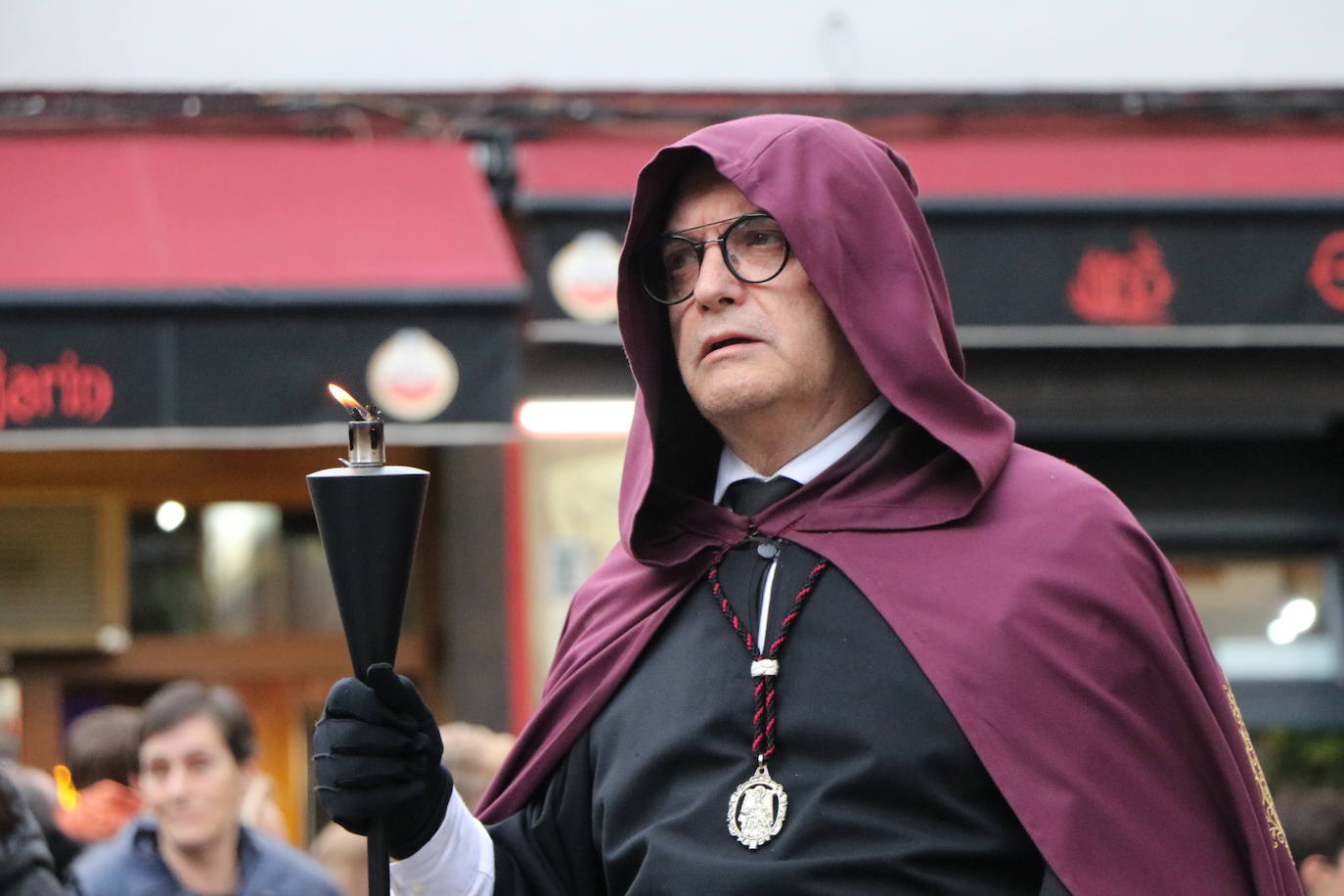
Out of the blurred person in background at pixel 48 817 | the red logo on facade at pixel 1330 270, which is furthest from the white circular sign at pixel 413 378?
the red logo on facade at pixel 1330 270

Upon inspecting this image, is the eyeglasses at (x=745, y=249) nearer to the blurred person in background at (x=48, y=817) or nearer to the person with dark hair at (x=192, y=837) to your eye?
the person with dark hair at (x=192, y=837)

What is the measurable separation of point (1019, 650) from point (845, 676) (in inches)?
10.3

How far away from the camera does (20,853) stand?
4023 millimetres

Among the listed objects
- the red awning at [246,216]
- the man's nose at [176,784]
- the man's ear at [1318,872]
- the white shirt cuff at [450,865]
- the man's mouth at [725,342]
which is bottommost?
the man's ear at [1318,872]

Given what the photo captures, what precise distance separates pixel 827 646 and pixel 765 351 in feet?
1.54

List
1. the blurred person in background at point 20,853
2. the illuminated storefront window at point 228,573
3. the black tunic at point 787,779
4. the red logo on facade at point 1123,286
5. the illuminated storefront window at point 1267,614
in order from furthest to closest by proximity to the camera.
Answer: the illuminated storefront window at point 1267,614 → the illuminated storefront window at point 228,573 → the red logo on facade at point 1123,286 → the blurred person in background at point 20,853 → the black tunic at point 787,779

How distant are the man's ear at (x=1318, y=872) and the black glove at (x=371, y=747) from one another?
122 inches

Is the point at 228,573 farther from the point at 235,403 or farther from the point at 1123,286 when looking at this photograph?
the point at 1123,286

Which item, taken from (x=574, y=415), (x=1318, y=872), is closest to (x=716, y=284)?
(x=1318, y=872)

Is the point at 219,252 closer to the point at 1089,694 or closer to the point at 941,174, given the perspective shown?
the point at 941,174

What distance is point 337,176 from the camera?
7.84 m

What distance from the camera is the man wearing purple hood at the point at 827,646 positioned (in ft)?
8.96

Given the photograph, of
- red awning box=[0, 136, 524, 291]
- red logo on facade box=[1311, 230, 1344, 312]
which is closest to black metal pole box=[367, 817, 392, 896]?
red awning box=[0, 136, 524, 291]

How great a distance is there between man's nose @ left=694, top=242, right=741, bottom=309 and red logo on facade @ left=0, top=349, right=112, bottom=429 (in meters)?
4.33
